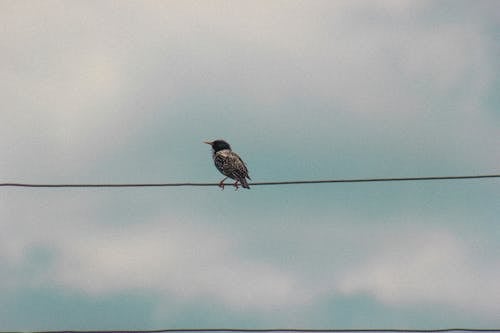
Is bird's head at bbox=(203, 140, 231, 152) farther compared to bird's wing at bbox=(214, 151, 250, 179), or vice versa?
bird's head at bbox=(203, 140, 231, 152)

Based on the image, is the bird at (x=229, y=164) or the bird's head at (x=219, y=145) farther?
the bird's head at (x=219, y=145)

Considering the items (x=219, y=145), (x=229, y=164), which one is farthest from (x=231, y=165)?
(x=219, y=145)

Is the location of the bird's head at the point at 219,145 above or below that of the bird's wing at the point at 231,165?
above

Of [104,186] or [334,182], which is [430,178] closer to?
[334,182]

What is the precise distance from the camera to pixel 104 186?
14.9 meters

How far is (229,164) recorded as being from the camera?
21.4 m

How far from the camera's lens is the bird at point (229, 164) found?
68.6 feet

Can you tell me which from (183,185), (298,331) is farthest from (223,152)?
(298,331)

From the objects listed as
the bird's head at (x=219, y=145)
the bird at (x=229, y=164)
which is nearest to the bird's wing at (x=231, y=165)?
the bird at (x=229, y=164)

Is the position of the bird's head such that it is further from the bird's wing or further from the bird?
the bird's wing

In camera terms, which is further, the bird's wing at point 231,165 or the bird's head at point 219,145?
the bird's head at point 219,145

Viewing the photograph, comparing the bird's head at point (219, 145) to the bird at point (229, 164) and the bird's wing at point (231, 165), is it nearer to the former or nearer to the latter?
the bird at point (229, 164)

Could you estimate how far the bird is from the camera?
20.9 meters

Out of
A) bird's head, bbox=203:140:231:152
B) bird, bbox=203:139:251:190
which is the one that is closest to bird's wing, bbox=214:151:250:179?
bird, bbox=203:139:251:190
